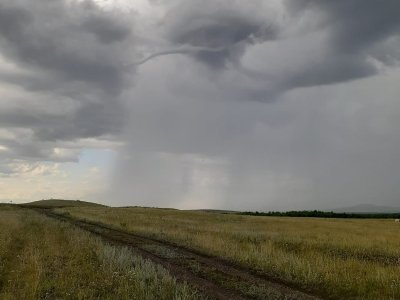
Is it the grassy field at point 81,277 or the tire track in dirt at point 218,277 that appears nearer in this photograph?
the grassy field at point 81,277

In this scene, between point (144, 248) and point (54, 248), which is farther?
point (144, 248)

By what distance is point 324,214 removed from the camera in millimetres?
132250

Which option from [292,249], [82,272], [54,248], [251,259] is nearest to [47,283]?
[82,272]

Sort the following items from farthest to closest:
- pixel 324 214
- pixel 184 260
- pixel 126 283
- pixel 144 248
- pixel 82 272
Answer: pixel 324 214 < pixel 144 248 < pixel 184 260 < pixel 82 272 < pixel 126 283

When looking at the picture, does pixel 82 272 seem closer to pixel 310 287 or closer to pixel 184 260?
pixel 184 260

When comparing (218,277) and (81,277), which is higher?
(81,277)

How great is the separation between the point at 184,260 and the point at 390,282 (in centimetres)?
879

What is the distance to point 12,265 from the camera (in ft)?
53.6

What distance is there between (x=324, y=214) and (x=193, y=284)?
409ft

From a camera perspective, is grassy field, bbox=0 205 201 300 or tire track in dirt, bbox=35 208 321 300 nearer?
grassy field, bbox=0 205 201 300

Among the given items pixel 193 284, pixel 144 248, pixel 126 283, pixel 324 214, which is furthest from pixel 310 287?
pixel 324 214

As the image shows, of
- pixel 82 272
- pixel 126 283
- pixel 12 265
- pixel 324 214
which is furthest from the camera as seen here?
pixel 324 214

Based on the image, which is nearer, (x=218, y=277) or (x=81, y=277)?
(x=81, y=277)

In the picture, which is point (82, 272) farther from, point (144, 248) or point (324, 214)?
point (324, 214)
